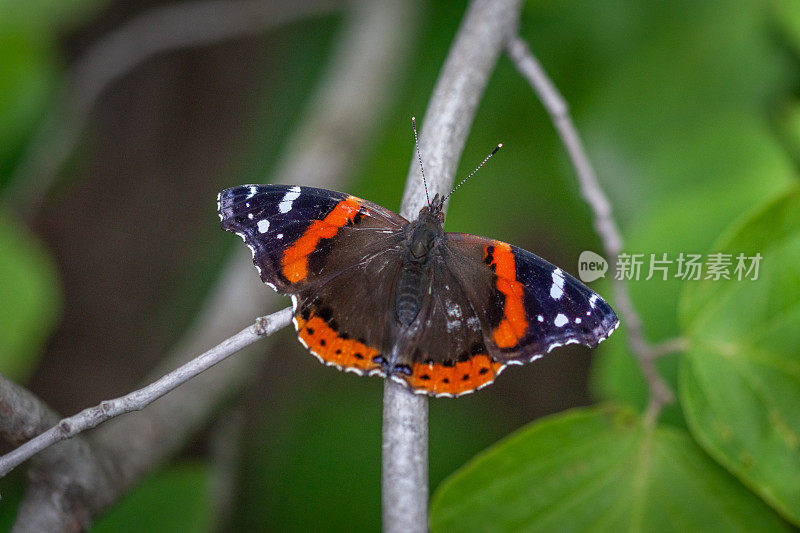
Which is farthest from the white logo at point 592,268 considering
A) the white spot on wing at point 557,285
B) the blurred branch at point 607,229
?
the white spot on wing at point 557,285

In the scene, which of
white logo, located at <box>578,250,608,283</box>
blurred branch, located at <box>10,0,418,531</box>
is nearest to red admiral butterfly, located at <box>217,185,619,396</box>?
white logo, located at <box>578,250,608,283</box>

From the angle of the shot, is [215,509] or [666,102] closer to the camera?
[215,509]

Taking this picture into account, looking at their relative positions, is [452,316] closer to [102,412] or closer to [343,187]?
[102,412]

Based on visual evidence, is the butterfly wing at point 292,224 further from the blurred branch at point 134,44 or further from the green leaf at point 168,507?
the blurred branch at point 134,44

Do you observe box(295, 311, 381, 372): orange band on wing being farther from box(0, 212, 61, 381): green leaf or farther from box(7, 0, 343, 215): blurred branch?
box(7, 0, 343, 215): blurred branch

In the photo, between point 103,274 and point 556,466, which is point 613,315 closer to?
point 556,466

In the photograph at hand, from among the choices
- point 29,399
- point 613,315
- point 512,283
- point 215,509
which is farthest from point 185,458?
point 613,315
